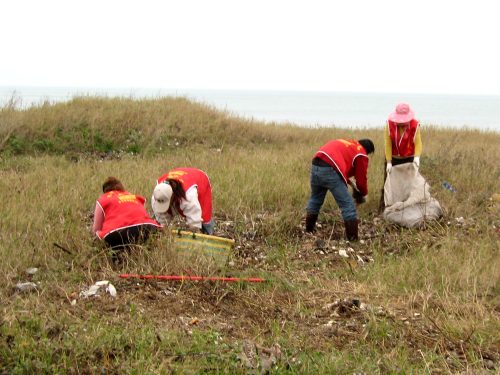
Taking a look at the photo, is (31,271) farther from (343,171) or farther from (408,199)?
(408,199)

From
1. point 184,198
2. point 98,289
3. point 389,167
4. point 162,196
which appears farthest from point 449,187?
point 98,289

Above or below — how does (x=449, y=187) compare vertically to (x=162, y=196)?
below

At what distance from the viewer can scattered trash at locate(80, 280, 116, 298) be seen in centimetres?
438

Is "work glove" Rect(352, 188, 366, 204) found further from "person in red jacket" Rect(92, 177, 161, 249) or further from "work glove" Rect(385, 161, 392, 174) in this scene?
"person in red jacket" Rect(92, 177, 161, 249)

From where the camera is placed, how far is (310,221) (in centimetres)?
709

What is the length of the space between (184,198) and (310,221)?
199 centimetres

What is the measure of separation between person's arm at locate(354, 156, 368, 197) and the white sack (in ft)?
1.93

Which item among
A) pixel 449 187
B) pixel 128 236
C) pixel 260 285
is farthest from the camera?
pixel 449 187

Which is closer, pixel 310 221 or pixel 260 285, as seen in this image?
pixel 260 285

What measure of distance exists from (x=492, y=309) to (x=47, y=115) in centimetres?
1013

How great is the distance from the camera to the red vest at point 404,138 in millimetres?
7156

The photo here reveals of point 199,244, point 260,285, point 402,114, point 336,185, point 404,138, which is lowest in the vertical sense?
point 260,285

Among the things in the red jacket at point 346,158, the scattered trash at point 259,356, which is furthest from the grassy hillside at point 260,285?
the red jacket at point 346,158

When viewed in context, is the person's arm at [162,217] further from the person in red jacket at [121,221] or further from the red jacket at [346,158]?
the red jacket at [346,158]
